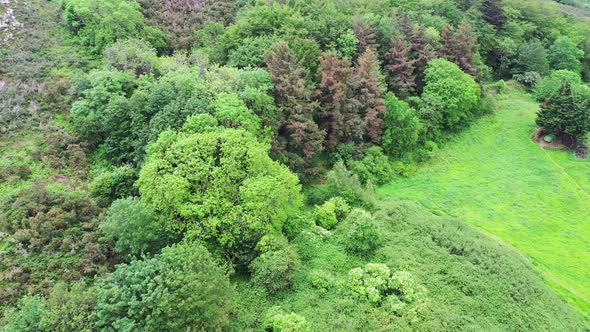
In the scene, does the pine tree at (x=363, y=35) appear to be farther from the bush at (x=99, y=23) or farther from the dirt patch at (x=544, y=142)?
the bush at (x=99, y=23)

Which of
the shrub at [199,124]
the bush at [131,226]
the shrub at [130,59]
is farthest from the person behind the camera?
the shrub at [130,59]

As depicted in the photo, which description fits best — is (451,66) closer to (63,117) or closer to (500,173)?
(500,173)

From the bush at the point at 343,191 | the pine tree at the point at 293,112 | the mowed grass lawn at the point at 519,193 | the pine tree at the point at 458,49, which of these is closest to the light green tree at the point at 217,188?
the bush at the point at 343,191

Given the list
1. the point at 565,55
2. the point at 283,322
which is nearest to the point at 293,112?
the point at 283,322

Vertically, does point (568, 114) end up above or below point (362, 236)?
above

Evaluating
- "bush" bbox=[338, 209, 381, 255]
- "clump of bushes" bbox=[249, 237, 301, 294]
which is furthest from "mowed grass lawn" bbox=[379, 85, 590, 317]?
"clump of bushes" bbox=[249, 237, 301, 294]

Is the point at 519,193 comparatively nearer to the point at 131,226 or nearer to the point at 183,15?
the point at 131,226
